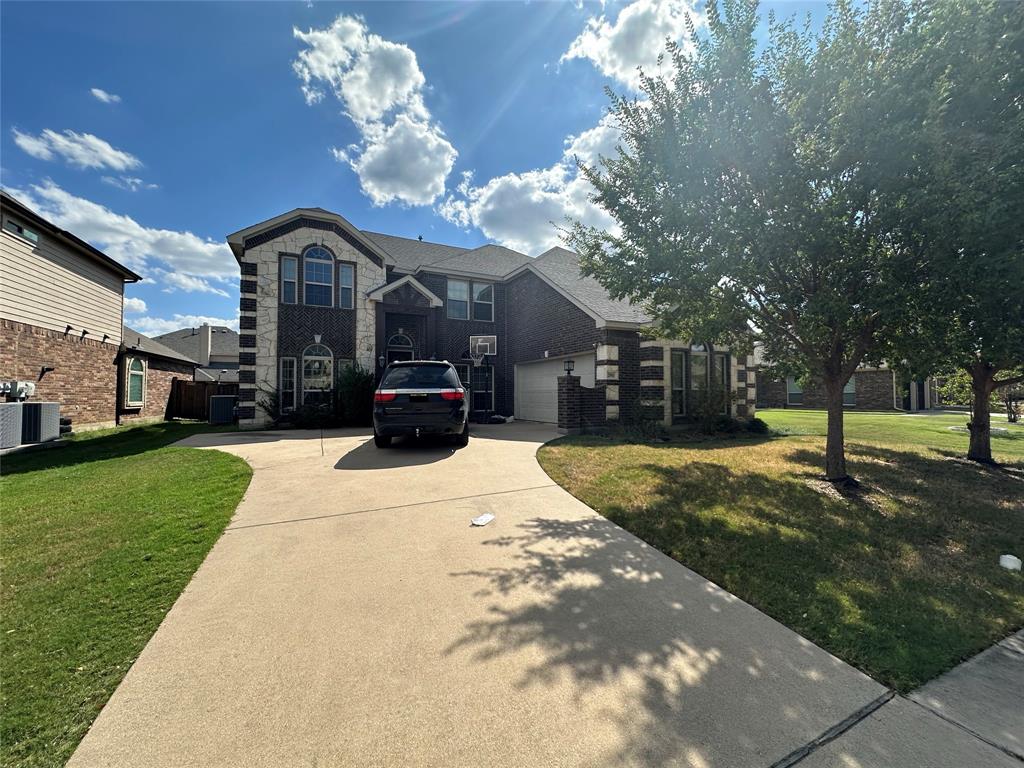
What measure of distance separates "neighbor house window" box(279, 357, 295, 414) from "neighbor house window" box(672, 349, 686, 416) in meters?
12.4

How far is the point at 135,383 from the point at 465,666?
1933 cm

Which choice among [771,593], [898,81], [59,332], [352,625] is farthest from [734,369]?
[59,332]

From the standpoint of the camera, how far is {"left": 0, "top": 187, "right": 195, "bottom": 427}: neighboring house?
10.4 meters

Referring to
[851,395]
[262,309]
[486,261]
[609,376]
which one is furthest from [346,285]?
[851,395]

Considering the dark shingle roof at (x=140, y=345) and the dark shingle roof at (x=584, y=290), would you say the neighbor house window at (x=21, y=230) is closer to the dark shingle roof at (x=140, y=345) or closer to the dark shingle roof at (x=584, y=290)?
the dark shingle roof at (x=140, y=345)

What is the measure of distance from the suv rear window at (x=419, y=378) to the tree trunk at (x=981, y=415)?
10252 mm

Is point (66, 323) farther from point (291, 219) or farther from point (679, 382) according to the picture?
point (679, 382)

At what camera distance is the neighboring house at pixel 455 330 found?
1198 cm

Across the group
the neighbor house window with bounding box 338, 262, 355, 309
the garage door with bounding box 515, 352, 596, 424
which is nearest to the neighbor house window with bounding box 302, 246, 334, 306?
the neighbor house window with bounding box 338, 262, 355, 309

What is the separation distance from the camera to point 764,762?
5.23 ft

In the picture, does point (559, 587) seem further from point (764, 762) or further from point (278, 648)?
point (278, 648)

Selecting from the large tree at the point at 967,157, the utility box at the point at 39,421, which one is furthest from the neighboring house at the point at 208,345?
the large tree at the point at 967,157

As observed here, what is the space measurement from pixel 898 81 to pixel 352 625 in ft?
24.0

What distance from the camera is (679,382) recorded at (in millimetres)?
12680
